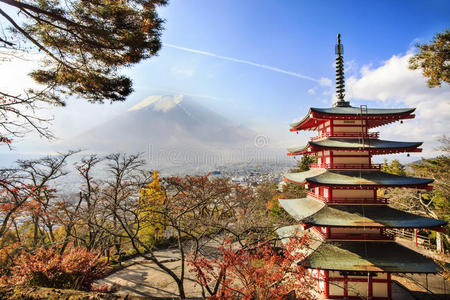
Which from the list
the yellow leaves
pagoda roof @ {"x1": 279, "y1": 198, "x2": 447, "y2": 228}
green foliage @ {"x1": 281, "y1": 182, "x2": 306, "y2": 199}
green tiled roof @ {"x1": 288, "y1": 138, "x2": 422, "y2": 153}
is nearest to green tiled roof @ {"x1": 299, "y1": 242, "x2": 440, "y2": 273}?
pagoda roof @ {"x1": 279, "y1": 198, "x2": 447, "y2": 228}

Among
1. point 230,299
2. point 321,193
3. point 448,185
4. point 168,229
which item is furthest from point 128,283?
point 448,185

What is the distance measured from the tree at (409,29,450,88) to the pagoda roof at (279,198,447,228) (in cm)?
485

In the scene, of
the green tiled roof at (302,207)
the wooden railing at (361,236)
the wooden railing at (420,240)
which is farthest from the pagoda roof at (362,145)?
the wooden railing at (420,240)

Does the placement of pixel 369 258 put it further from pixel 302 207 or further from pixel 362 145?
pixel 362 145

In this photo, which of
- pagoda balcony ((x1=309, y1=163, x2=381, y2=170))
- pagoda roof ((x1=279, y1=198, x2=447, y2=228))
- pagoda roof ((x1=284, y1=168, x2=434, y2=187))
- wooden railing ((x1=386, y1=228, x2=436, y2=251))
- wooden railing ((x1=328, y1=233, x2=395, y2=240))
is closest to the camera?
pagoda roof ((x1=279, y1=198, x2=447, y2=228))

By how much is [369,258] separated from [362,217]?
1.44m

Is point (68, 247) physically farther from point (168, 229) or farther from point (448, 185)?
point (448, 185)

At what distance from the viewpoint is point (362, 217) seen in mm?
8055

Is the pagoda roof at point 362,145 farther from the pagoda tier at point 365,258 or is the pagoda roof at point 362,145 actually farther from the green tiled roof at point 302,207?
the pagoda tier at point 365,258

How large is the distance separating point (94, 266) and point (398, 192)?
22504mm

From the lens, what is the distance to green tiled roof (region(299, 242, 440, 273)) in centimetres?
723

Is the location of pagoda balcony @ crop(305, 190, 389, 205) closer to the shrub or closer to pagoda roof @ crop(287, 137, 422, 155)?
pagoda roof @ crop(287, 137, 422, 155)

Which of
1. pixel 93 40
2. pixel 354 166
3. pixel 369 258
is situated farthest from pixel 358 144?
pixel 93 40

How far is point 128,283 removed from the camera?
1145cm
